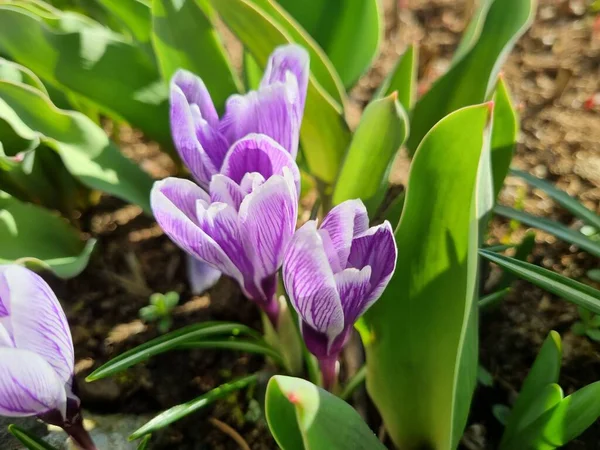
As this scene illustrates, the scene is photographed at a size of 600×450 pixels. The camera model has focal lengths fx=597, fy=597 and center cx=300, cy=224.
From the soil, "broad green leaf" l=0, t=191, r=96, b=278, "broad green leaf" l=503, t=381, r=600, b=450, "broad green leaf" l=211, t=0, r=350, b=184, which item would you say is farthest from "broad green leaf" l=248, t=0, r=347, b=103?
"broad green leaf" l=503, t=381, r=600, b=450

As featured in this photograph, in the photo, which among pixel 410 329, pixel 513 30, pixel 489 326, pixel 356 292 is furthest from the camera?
pixel 489 326

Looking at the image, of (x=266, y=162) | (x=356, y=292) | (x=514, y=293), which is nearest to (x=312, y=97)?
(x=266, y=162)

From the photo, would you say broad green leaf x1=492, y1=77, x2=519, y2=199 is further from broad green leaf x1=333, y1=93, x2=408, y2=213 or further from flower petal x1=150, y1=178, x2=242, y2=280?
flower petal x1=150, y1=178, x2=242, y2=280

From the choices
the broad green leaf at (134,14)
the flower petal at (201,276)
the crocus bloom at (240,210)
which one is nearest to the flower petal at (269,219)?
the crocus bloom at (240,210)

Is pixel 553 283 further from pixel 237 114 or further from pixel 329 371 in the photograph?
pixel 237 114

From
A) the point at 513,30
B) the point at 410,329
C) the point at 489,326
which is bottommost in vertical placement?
the point at 489,326

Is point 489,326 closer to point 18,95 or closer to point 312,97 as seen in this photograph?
point 312,97

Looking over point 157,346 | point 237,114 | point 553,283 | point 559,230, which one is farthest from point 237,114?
point 559,230

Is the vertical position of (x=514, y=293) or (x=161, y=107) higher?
(x=161, y=107)
